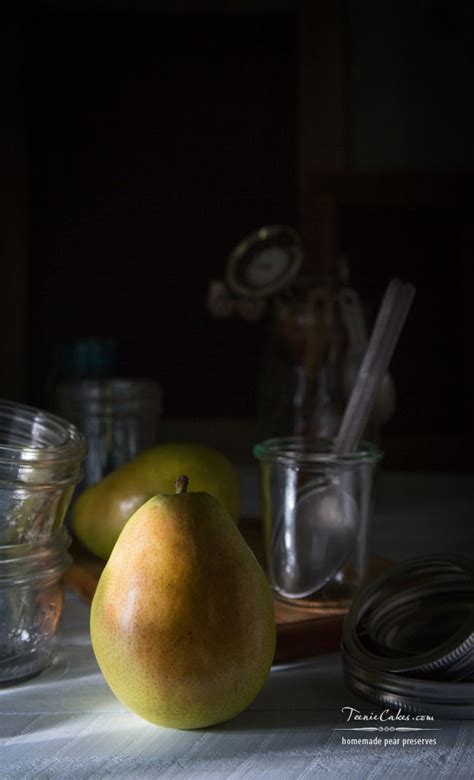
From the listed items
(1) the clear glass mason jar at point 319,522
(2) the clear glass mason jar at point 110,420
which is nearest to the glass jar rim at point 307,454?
(1) the clear glass mason jar at point 319,522

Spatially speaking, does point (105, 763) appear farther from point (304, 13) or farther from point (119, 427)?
point (304, 13)

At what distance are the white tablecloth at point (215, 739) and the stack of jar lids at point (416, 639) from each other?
14mm

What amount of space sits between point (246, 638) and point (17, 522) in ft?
0.50

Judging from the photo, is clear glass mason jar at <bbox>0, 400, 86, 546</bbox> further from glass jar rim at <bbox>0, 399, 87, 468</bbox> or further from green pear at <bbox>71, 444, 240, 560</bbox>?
green pear at <bbox>71, 444, 240, 560</bbox>

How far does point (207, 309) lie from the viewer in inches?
56.2

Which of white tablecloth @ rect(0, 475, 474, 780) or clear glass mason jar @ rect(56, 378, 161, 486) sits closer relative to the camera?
white tablecloth @ rect(0, 475, 474, 780)

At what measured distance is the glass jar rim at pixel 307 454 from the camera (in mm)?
619

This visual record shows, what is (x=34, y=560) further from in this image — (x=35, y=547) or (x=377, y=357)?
(x=377, y=357)

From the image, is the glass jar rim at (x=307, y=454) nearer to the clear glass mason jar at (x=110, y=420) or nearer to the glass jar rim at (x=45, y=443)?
the glass jar rim at (x=45, y=443)

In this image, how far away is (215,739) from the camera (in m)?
0.44

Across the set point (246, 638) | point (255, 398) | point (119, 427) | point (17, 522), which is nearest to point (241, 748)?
point (246, 638)

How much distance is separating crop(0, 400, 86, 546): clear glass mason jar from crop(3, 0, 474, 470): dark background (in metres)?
0.84

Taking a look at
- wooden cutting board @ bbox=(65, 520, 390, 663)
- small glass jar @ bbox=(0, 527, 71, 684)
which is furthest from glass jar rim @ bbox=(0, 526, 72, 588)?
wooden cutting board @ bbox=(65, 520, 390, 663)

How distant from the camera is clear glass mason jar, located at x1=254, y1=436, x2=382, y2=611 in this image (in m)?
0.62
